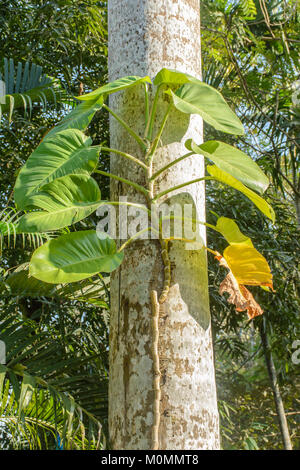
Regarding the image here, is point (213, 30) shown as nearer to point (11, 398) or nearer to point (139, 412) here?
point (11, 398)

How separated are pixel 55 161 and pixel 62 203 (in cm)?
10

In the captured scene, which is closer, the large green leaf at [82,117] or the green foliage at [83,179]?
the green foliage at [83,179]

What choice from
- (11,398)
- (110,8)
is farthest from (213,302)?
(110,8)

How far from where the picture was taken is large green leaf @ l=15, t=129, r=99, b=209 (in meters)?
1.01

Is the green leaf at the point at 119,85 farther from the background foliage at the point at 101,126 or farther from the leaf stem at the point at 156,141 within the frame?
the background foliage at the point at 101,126

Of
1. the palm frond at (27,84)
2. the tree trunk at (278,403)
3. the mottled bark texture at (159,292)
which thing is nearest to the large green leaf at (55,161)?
the mottled bark texture at (159,292)

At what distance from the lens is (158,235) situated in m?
1.02

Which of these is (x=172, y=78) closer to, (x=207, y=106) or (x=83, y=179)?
(x=207, y=106)

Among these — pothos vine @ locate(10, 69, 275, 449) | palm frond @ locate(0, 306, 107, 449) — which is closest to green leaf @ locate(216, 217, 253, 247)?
pothos vine @ locate(10, 69, 275, 449)

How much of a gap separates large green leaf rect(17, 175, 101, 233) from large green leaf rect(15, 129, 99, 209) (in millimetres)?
20

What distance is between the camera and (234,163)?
3.33 ft

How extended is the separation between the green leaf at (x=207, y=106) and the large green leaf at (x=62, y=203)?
25 cm

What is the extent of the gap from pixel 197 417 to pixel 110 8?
1.00 m

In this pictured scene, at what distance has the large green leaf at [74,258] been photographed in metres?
0.93
